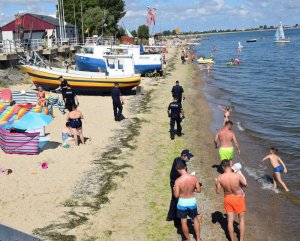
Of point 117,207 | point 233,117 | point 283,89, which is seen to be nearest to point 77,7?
point 283,89

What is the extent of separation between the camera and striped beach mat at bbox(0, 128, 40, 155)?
13188mm

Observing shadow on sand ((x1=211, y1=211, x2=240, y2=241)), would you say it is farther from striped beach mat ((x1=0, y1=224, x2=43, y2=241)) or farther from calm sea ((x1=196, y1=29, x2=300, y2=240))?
striped beach mat ((x1=0, y1=224, x2=43, y2=241))

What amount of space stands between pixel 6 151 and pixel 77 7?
5986 centimetres

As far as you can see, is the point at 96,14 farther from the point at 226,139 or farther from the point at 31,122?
the point at 226,139

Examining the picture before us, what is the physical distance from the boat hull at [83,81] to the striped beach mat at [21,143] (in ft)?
36.1

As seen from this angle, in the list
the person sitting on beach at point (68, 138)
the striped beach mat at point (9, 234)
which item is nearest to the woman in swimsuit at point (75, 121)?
the person sitting on beach at point (68, 138)

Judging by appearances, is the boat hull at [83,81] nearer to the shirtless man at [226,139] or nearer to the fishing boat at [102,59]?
the fishing boat at [102,59]

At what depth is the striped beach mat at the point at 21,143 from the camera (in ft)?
43.3

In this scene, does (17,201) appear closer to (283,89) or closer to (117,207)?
(117,207)

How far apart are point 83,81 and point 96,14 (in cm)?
4552

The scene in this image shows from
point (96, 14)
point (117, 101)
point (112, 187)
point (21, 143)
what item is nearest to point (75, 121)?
point (21, 143)

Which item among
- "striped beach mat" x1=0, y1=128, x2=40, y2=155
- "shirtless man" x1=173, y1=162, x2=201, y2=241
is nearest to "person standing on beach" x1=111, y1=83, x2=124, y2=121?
"striped beach mat" x1=0, y1=128, x2=40, y2=155

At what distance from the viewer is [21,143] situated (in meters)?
13.2

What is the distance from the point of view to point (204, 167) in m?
13.1
